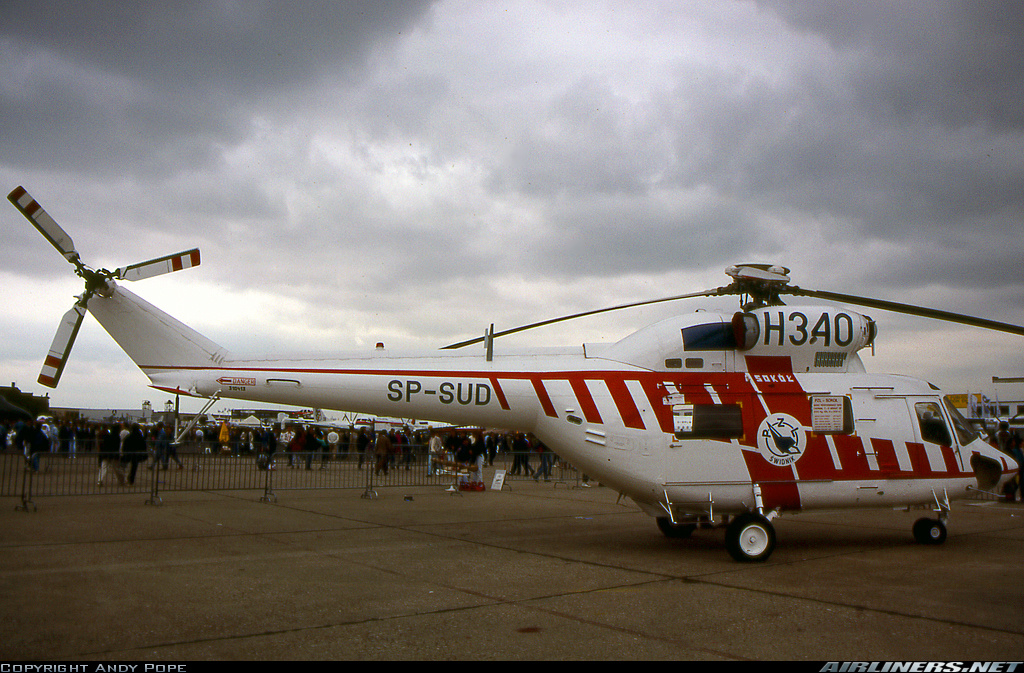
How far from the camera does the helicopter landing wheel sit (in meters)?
10.2

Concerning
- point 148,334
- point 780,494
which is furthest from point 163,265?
point 780,494

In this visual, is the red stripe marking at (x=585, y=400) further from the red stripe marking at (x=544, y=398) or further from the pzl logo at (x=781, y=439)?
the pzl logo at (x=781, y=439)

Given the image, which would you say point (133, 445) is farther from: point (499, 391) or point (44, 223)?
point (499, 391)

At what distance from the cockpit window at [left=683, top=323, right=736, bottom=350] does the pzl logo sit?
1168mm

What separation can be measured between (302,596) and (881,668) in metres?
4.94

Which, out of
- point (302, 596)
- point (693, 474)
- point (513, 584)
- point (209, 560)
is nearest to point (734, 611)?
point (513, 584)

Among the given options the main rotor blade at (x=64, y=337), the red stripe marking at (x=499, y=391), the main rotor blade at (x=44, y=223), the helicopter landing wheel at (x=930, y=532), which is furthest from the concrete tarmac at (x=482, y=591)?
the main rotor blade at (x=44, y=223)

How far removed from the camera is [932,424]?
10.0 meters

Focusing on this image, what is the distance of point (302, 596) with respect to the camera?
665cm

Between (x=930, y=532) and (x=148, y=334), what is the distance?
452 inches

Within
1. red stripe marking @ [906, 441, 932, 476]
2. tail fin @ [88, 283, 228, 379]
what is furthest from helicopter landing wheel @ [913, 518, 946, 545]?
tail fin @ [88, 283, 228, 379]

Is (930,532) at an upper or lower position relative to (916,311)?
lower

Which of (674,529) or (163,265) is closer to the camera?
(163,265)

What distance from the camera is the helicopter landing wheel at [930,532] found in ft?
33.6
